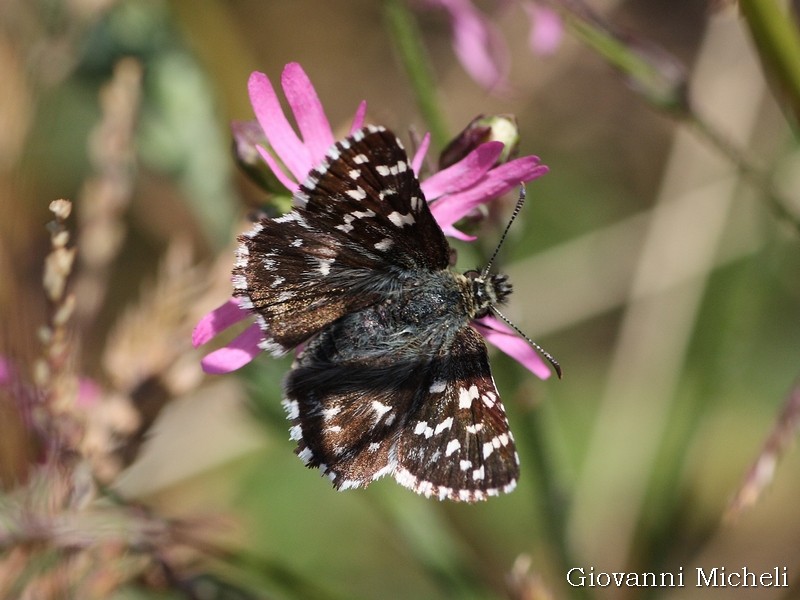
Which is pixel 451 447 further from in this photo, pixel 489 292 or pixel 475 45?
pixel 475 45

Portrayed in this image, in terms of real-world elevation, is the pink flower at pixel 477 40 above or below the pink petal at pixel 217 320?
above

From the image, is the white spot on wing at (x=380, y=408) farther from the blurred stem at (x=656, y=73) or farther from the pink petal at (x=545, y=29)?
the pink petal at (x=545, y=29)

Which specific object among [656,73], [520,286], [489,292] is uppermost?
[520,286]

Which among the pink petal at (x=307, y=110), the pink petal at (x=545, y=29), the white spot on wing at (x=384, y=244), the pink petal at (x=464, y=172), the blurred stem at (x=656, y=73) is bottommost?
the white spot on wing at (x=384, y=244)

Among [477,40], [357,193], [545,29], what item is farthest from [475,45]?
[357,193]

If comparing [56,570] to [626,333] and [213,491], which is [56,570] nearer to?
[213,491]

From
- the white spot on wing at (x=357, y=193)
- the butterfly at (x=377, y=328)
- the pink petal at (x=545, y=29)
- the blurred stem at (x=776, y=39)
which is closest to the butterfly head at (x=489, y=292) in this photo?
the butterfly at (x=377, y=328)

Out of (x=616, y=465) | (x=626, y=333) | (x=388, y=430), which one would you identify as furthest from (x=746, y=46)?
(x=388, y=430)
